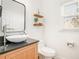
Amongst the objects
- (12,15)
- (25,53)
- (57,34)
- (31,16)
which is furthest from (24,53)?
(57,34)

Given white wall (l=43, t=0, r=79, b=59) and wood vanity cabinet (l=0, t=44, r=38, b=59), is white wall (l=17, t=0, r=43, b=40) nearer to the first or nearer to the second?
white wall (l=43, t=0, r=79, b=59)

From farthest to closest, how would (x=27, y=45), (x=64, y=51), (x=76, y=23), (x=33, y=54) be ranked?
(x=64, y=51), (x=76, y=23), (x=33, y=54), (x=27, y=45)

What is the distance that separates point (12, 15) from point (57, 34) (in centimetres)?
153

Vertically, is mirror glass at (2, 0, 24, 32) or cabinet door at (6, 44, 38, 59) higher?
mirror glass at (2, 0, 24, 32)

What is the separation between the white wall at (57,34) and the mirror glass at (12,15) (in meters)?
1.07

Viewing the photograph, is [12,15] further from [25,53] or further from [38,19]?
[38,19]

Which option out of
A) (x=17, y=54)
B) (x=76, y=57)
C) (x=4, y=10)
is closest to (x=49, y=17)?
(x=76, y=57)

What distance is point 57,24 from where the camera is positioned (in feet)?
9.57

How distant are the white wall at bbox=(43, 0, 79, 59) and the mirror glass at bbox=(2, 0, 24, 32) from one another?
3.53 feet

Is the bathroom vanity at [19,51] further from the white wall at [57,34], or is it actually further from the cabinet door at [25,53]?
the white wall at [57,34]

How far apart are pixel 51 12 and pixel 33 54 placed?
70.3 inches

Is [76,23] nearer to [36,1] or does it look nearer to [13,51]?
[36,1]

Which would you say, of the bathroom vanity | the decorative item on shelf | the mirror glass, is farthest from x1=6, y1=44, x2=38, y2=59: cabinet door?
the decorative item on shelf

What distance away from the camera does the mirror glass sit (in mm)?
Answer: 1787
